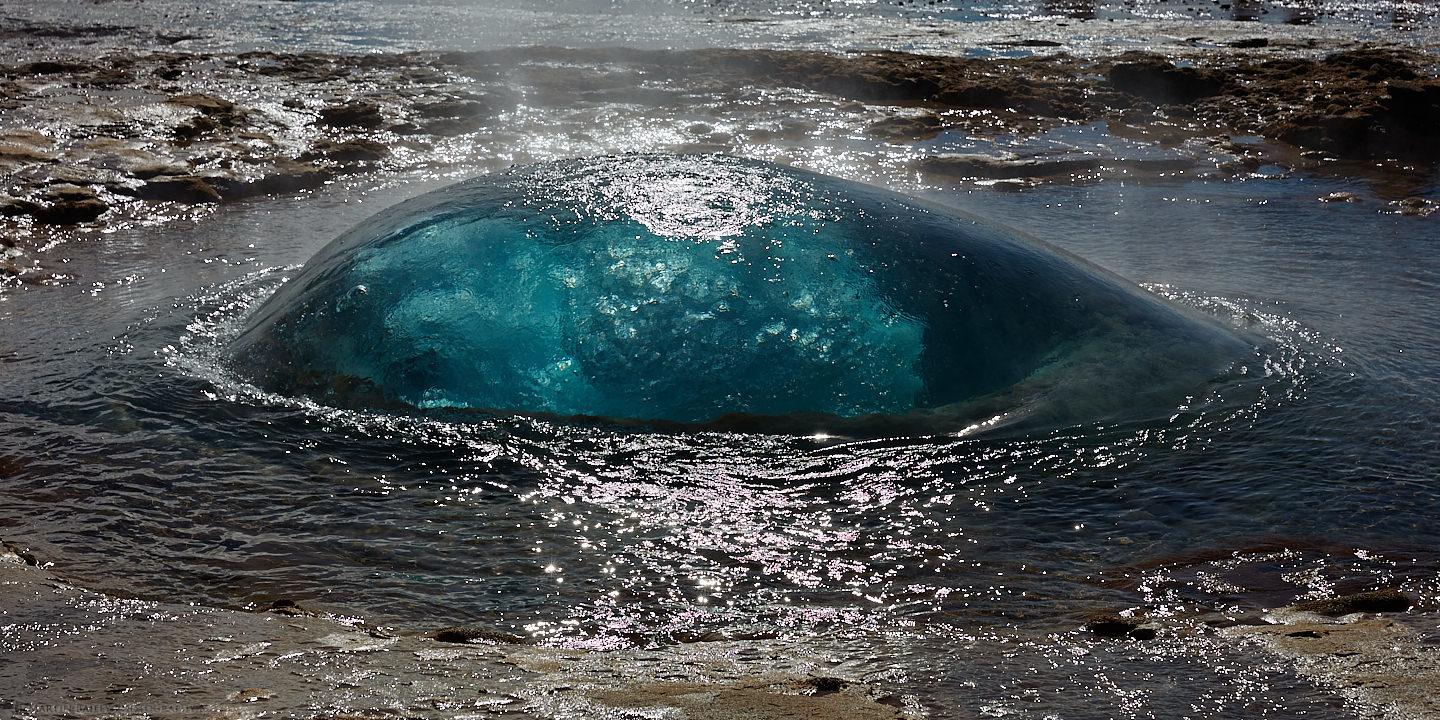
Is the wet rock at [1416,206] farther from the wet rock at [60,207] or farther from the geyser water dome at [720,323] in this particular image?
the wet rock at [60,207]

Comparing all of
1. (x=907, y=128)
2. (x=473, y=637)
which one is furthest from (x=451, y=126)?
(x=473, y=637)

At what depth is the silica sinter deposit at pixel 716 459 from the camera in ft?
7.22

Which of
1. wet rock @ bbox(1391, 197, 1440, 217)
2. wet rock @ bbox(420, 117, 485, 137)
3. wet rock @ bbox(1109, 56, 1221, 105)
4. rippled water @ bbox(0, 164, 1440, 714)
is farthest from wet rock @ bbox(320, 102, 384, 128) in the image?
wet rock @ bbox(1391, 197, 1440, 217)

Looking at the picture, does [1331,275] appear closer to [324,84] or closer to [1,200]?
[1,200]

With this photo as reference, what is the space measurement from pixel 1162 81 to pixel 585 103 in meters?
5.59

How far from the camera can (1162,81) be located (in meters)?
10.8

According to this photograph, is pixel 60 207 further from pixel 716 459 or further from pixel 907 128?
pixel 907 128

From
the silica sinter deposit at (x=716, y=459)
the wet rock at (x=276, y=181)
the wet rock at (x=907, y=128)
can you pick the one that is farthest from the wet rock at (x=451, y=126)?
the wet rock at (x=907, y=128)

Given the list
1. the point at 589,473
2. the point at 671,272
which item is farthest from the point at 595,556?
the point at 671,272

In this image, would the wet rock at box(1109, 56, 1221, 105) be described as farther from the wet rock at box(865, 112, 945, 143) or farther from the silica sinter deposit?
the silica sinter deposit

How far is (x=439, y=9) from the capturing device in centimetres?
2019

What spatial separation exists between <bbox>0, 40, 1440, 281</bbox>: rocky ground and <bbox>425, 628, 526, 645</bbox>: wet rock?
14.1ft

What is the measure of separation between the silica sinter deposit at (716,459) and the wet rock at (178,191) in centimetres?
71

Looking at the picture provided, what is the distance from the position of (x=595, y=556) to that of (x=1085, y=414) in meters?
1.66
